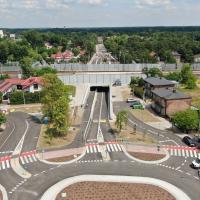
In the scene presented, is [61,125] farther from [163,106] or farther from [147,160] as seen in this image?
[163,106]

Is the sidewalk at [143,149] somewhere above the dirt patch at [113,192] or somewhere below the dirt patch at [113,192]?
above

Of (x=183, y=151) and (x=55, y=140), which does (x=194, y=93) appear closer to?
(x=183, y=151)

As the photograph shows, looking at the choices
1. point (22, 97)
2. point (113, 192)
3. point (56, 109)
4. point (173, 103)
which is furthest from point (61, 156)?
point (22, 97)

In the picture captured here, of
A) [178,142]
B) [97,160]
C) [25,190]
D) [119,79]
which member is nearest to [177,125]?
[178,142]

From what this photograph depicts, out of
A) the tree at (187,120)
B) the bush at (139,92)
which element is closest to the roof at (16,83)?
the bush at (139,92)

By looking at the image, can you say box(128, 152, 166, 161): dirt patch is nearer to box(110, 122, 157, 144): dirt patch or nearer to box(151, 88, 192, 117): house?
box(110, 122, 157, 144): dirt patch

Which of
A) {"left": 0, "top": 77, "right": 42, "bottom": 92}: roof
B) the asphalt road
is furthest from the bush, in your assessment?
the asphalt road

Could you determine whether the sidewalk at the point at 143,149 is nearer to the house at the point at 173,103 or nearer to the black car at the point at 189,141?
the black car at the point at 189,141
